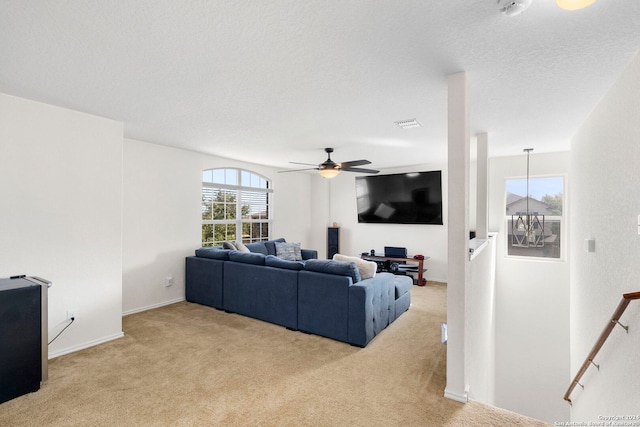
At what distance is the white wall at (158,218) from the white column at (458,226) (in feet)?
13.9

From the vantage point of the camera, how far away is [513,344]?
5.32 m

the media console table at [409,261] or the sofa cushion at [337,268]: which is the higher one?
the sofa cushion at [337,268]

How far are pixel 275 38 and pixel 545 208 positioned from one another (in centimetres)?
582

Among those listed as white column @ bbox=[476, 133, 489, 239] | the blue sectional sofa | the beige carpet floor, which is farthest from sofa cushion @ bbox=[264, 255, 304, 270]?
white column @ bbox=[476, 133, 489, 239]

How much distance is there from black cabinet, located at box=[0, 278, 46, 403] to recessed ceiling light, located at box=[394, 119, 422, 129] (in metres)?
3.90

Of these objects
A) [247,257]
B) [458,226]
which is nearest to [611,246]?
[458,226]

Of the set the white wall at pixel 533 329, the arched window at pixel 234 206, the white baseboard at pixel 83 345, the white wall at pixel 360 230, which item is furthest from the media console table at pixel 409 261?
the white baseboard at pixel 83 345

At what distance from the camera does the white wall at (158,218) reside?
4391mm

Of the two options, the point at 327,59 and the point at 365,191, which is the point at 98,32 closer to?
the point at 327,59

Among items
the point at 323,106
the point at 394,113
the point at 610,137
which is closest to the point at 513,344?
the point at 610,137

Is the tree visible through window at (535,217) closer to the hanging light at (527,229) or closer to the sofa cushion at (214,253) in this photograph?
the hanging light at (527,229)

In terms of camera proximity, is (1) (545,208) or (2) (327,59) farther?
(1) (545,208)

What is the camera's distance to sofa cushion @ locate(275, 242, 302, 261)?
6.24m

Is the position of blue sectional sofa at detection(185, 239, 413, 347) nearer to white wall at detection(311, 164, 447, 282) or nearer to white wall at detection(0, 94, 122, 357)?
white wall at detection(0, 94, 122, 357)
